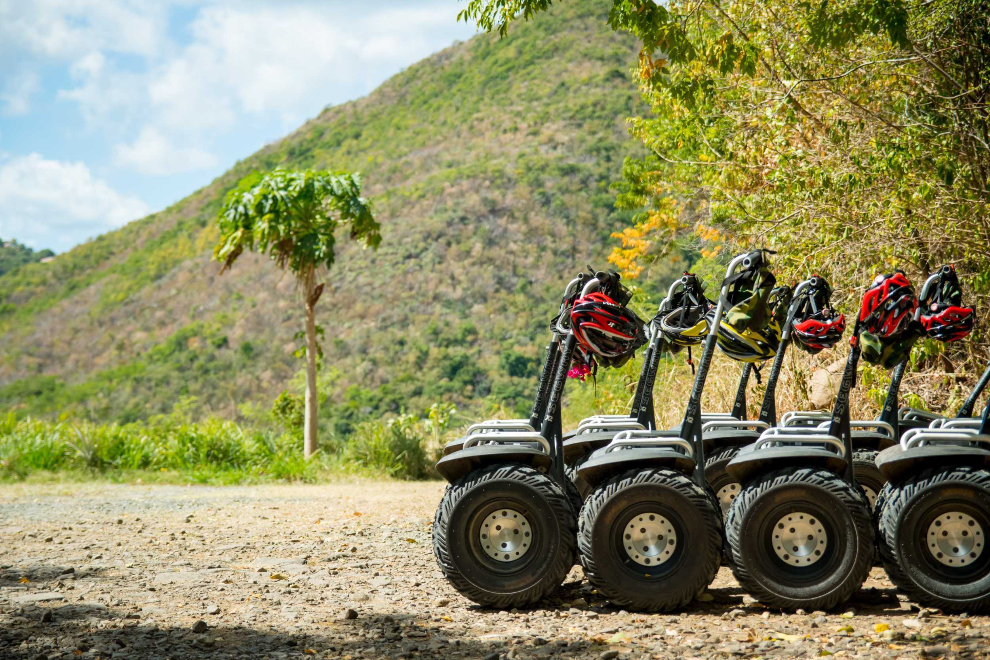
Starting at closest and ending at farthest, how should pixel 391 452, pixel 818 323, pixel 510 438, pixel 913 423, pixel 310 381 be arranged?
pixel 510 438
pixel 818 323
pixel 913 423
pixel 391 452
pixel 310 381

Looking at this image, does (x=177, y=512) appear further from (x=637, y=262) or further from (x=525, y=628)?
(x=637, y=262)

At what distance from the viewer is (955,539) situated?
3.96 meters

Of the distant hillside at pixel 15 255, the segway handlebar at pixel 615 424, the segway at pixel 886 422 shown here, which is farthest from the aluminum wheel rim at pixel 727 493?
the distant hillside at pixel 15 255

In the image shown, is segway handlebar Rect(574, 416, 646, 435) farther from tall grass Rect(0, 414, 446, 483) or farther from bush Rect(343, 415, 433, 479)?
tall grass Rect(0, 414, 446, 483)

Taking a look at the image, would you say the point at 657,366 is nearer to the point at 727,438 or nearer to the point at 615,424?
the point at 615,424

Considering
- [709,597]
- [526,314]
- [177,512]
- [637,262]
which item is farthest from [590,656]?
[526,314]

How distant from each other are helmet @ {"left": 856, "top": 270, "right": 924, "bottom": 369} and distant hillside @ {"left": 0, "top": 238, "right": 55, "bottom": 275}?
2143 inches

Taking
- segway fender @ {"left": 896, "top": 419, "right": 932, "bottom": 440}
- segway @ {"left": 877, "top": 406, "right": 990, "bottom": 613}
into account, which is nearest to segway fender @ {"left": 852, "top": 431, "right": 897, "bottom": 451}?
segway fender @ {"left": 896, "top": 419, "right": 932, "bottom": 440}

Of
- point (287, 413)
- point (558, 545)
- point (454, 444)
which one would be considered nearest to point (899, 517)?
point (558, 545)

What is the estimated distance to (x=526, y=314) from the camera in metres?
32.8

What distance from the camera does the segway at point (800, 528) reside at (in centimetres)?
397

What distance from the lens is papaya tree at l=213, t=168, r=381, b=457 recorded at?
471 inches

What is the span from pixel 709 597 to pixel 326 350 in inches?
1168

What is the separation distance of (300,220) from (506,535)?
8814 mm
